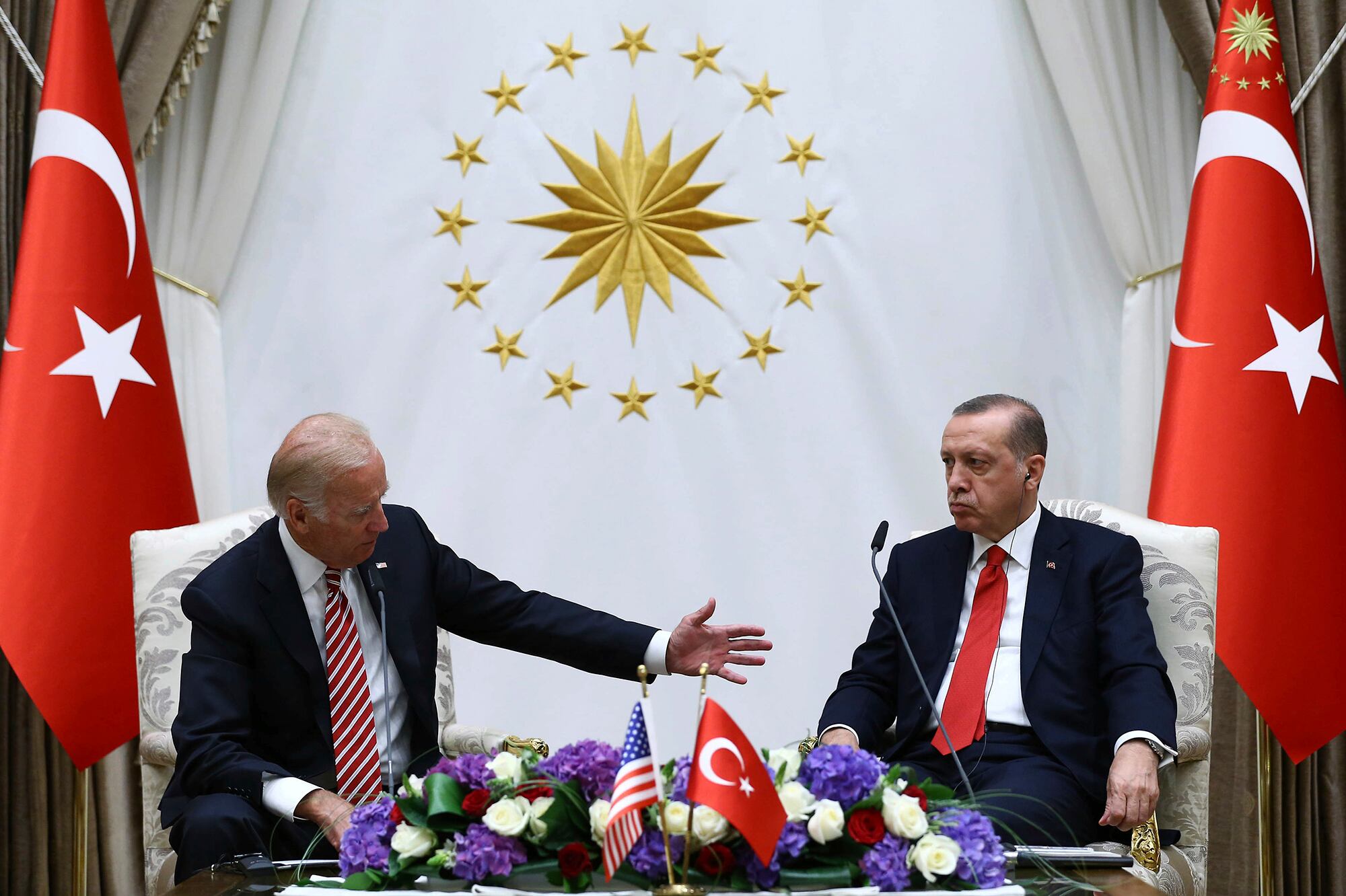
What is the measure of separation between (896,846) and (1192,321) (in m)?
2.40

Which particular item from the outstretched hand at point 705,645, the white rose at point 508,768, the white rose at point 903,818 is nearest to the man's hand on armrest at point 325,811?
the white rose at point 508,768

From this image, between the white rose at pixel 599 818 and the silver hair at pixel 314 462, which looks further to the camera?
the silver hair at pixel 314 462

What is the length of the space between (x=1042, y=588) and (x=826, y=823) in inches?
54.0

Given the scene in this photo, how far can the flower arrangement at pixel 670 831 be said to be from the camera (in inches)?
70.7

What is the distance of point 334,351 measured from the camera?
14.4 feet

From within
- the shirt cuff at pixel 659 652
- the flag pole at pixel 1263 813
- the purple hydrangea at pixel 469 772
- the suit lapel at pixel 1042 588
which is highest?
the suit lapel at pixel 1042 588

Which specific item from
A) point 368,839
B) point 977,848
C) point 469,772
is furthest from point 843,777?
point 368,839

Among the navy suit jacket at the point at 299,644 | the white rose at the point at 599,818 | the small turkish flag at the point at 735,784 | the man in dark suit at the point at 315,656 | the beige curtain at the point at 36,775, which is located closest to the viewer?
the small turkish flag at the point at 735,784

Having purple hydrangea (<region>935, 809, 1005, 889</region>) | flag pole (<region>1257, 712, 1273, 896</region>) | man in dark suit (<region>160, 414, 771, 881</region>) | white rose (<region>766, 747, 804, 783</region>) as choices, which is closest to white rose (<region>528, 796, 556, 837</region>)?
white rose (<region>766, 747, 804, 783</region>)

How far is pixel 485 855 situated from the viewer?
1.83 m

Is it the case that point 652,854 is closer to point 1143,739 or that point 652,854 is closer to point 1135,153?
point 1143,739

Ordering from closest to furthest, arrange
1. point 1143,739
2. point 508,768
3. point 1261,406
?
point 508,768 → point 1143,739 → point 1261,406

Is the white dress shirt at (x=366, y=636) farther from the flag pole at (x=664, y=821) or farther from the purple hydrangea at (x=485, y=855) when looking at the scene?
the flag pole at (x=664, y=821)

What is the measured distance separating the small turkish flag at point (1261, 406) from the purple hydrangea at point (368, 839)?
8.21 ft
